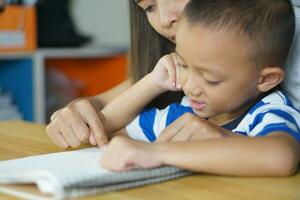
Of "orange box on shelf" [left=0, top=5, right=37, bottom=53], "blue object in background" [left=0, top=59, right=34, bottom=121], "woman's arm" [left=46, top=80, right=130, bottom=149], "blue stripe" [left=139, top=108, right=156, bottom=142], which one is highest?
"woman's arm" [left=46, top=80, right=130, bottom=149]

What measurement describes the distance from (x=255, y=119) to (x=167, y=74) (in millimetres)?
279

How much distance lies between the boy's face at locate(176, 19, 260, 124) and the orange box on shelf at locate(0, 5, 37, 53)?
1.64 m

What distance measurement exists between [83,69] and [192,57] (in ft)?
6.82

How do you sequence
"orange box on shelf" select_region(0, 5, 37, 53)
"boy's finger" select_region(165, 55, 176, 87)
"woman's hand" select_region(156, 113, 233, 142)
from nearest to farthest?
"woman's hand" select_region(156, 113, 233, 142) < "boy's finger" select_region(165, 55, 176, 87) < "orange box on shelf" select_region(0, 5, 37, 53)

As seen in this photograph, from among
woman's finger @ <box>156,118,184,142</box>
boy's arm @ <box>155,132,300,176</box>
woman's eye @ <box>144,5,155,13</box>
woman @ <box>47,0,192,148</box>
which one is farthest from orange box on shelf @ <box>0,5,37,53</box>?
boy's arm @ <box>155,132,300,176</box>

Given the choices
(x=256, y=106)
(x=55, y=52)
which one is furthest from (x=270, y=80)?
(x=55, y=52)

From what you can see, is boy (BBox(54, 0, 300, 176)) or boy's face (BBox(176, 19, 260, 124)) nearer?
boy (BBox(54, 0, 300, 176))

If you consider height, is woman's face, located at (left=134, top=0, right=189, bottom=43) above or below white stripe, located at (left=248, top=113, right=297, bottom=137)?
above

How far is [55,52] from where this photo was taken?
2625mm

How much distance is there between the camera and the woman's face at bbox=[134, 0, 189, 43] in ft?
3.89

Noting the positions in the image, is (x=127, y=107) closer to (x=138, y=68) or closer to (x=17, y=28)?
(x=138, y=68)

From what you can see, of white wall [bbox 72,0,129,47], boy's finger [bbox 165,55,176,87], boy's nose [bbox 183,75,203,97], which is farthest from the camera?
white wall [bbox 72,0,129,47]

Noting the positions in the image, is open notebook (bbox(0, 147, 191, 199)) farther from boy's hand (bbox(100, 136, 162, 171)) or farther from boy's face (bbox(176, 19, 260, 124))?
boy's face (bbox(176, 19, 260, 124))

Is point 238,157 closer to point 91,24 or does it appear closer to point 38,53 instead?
point 38,53
